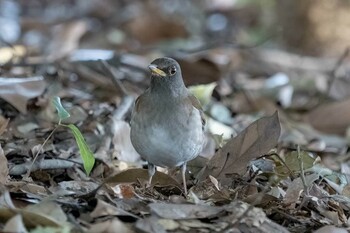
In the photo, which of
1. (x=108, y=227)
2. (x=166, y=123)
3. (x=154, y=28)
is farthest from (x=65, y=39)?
(x=108, y=227)

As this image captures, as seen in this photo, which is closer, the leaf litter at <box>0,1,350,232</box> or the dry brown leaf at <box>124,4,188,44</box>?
the leaf litter at <box>0,1,350,232</box>

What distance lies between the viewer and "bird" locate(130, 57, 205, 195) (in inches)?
148

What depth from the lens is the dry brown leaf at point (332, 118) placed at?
6250mm

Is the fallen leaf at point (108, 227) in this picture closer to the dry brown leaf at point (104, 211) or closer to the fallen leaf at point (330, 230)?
the dry brown leaf at point (104, 211)

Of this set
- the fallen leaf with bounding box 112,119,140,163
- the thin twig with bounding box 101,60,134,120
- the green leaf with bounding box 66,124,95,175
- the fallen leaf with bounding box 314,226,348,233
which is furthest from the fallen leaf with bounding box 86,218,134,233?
the thin twig with bounding box 101,60,134,120

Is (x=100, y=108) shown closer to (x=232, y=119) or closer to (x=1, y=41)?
(x=232, y=119)

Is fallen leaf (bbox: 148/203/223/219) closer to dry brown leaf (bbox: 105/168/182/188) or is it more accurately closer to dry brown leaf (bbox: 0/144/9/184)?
dry brown leaf (bbox: 105/168/182/188)

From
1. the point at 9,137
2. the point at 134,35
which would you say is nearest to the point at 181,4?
the point at 134,35

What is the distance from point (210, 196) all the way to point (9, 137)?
138 centimetres

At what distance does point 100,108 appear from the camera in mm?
5176

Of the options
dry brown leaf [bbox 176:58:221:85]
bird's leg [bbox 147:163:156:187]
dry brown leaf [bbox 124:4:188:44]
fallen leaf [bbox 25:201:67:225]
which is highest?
fallen leaf [bbox 25:201:67:225]

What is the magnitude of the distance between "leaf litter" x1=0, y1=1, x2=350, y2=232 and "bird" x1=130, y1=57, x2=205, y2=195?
107mm

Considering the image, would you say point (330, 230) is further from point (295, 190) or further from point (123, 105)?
point (123, 105)

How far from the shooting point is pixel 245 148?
384cm
